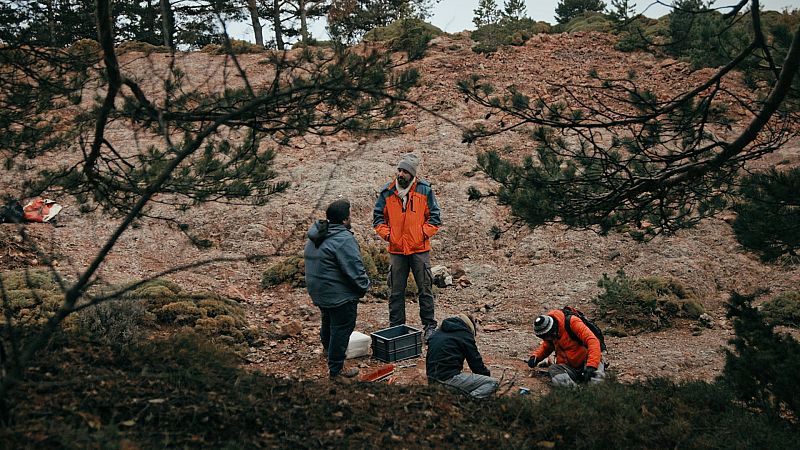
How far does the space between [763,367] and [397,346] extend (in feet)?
11.6

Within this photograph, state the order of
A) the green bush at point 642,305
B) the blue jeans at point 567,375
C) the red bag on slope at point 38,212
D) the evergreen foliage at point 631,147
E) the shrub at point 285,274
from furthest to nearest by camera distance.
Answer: the red bag on slope at point 38,212
the shrub at point 285,274
the green bush at point 642,305
the blue jeans at point 567,375
the evergreen foliage at point 631,147

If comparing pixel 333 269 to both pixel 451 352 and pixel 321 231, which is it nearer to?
pixel 321 231

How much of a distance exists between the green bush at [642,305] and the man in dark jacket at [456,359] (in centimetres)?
396

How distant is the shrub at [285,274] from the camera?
10109 mm

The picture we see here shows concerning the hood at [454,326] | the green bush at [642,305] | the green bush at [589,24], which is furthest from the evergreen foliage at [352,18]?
the green bush at [589,24]

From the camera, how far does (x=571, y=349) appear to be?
6.32 metres

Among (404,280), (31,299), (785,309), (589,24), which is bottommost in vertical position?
(785,309)

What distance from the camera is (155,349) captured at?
16.6 ft

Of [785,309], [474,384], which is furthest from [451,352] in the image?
[785,309]

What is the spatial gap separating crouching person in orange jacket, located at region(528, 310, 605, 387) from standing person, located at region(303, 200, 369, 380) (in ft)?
6.22

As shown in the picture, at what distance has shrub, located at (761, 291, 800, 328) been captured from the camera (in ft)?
27.9

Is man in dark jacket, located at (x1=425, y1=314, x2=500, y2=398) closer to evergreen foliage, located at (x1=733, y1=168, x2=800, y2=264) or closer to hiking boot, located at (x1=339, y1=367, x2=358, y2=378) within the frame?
hiking boot, located at (x1=339, y1=367, x2=358, y2=378)

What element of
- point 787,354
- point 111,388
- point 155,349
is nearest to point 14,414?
point 111,388

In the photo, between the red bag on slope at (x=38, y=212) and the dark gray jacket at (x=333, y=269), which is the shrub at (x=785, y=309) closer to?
the dark gray jacket at (x=333, y=269)
